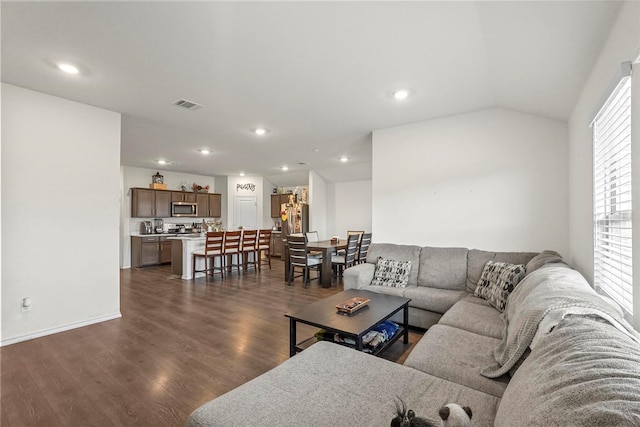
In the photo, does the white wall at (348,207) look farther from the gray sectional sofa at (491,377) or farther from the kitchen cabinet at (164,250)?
the gray sectional sofa at (491,377)

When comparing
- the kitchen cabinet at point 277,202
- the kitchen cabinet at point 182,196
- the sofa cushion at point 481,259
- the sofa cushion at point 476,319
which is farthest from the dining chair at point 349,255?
the kitchen cabinet at point 182,196

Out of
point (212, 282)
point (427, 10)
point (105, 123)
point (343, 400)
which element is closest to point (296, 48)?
point (427, 10)

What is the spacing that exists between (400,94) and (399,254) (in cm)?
193

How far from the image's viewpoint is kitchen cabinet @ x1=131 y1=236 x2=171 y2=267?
7000 millimetres

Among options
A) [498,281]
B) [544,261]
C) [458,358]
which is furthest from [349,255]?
[458,358]

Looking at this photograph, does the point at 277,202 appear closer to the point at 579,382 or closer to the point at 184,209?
the point at 184,209

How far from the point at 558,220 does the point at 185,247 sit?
601cm

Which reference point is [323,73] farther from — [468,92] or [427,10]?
[468,92]

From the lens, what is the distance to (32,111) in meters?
2.88

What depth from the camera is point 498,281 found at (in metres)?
2.66

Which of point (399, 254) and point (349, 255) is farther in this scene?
point (349, 255)

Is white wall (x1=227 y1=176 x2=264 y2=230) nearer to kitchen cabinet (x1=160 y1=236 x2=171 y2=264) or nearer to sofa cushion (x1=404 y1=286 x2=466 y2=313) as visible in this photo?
kitchen cabinet (x1=160 y1=236 x2=171 y2=264)

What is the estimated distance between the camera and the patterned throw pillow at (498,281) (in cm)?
251

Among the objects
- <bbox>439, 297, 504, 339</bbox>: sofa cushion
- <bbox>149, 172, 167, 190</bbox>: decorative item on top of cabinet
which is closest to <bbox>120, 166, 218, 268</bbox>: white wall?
<bbox>149, 172, 167, 190</bbox>: decorative item on top of cabinet
